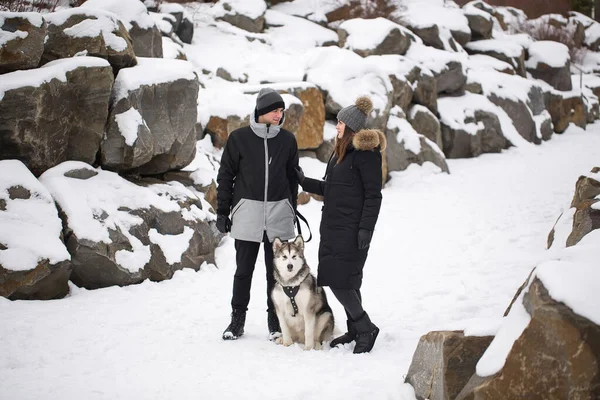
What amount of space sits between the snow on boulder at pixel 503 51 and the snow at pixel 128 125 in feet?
54.6

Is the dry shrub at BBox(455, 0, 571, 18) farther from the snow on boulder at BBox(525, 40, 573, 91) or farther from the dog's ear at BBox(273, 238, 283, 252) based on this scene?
the dog's ear at BBox(273, 238, 283, 252)

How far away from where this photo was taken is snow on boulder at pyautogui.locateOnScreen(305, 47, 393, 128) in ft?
37.8

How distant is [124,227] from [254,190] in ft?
7.91

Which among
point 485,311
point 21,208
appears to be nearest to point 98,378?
point 21,208

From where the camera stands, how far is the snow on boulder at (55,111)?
5.57 m

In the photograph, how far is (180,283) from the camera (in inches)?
245

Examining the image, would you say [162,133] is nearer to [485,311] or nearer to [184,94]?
[184,94]

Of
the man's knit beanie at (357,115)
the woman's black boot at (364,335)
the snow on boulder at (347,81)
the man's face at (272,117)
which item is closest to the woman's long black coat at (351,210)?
the man's knit beanie at (357,115)

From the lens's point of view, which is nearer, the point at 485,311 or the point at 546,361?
the point at 546,361

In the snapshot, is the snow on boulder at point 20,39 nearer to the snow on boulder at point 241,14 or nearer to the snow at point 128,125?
the snow at point 128,125

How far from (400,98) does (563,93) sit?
33.9ft

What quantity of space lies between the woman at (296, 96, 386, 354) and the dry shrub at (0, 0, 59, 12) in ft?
20.8

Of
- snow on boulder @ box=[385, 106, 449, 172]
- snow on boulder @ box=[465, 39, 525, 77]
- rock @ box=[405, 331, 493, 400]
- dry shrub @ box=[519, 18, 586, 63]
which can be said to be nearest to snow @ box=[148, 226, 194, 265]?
rock @ box=[405, 331, 493, 400]

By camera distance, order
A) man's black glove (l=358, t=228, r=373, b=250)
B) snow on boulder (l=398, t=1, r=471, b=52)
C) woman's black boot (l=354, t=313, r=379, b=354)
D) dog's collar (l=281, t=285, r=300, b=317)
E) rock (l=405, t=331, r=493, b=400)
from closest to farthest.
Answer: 1. rock (l=405, t=331, r=493, b=400)
2. man's black glove (l=358, t=228, r=373, b=250)
3. woman's black boot (l=354, t=313, r=379, b=354)
4. dog's collar (l=281, t=285, r=300, b=317)
5. snow on boulder (l=398, t=1, r=471, b=52)
